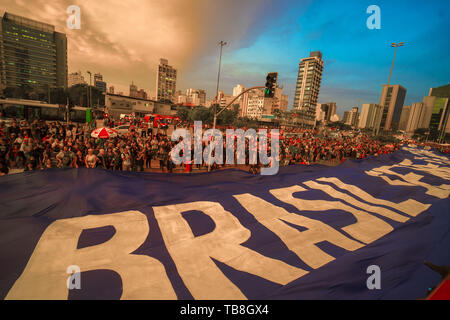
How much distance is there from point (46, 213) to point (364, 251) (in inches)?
294

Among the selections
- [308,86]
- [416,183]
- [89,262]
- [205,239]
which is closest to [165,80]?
[308,86]

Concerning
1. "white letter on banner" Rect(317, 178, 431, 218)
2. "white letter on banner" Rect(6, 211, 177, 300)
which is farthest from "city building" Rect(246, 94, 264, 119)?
"white letter on banner" Rect(6, 211, 177, 300)

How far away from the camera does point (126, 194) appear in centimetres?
597

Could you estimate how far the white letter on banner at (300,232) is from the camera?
4363 millimetres

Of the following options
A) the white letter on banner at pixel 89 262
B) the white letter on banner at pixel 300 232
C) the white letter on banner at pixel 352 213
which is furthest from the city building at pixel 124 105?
the white letter on banner at pixel 300 232

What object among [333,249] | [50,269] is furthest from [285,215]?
[50,269]

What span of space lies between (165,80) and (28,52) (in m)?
93.4

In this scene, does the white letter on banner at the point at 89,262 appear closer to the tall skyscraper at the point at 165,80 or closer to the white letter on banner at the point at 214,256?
the white letter on banner at the point at 214,256

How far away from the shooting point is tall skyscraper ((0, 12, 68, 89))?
11081 centimetres

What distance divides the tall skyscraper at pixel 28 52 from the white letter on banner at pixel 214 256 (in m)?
149

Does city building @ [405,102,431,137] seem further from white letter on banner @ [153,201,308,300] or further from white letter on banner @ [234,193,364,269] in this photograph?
white letter on banner @ [153,201,308,300]
